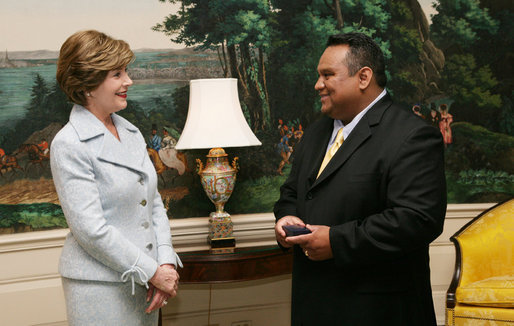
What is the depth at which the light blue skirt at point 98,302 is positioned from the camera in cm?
212

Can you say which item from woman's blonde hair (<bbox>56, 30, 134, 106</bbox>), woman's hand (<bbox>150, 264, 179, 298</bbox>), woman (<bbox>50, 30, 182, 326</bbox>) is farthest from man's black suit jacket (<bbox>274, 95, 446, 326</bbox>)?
woman's blonde hair (<bbox>56, 30, 134, 106</bbox>)

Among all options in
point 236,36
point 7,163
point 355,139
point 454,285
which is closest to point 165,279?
point 355,139

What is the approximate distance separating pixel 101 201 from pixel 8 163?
5.90 feet

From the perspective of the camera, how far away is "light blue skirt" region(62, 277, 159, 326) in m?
2.12

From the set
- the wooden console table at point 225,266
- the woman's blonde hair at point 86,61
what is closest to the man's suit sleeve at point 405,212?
the woman's blonde hair at point 86,61

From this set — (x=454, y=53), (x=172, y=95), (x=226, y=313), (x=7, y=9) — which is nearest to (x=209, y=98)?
(x=172, y=95)

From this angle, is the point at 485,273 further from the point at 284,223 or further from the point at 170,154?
the point at 170,154

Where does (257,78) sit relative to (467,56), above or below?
below

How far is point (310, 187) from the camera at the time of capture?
7.70 feet

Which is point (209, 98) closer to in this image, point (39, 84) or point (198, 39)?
point (198, 39)

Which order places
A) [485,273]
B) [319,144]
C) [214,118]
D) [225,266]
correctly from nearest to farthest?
[319,144]
[225,266]
[214,118]
[485,273]

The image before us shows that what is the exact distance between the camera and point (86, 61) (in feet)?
7.00

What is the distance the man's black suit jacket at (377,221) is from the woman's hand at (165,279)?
55 centimetres

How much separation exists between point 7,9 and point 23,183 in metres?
1.17
